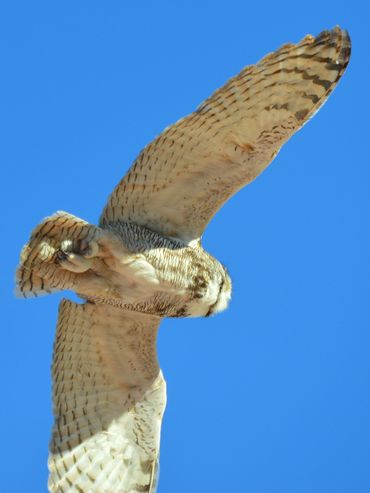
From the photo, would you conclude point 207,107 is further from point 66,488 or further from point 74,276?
A: point 66,488

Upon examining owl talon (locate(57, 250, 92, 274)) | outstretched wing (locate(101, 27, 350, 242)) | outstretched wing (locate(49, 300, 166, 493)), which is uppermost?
outstretched wing (locate(101, 27, 350, 242))

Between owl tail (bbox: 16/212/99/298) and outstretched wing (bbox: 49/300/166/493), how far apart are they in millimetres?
866

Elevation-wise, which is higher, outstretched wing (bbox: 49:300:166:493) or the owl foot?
the owl foot

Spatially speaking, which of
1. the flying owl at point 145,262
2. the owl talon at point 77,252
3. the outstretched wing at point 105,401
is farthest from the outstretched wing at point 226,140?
the outstretched wing at point 105,401

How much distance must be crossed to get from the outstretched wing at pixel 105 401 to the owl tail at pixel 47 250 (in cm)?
87

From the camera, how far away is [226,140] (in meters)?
6.70

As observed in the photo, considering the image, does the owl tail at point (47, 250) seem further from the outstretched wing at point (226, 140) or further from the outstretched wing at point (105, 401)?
the outstretched wing at point (105, 401)

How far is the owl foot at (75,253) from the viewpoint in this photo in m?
6.81

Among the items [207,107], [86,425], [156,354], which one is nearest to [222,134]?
[207,107]

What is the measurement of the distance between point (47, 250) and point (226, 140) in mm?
1472

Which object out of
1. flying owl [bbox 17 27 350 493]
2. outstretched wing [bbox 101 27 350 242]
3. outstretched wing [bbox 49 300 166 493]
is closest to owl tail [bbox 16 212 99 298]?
flying owl [bbox 17 27 350 493]

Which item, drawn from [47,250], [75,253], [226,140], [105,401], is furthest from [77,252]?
[105,401]

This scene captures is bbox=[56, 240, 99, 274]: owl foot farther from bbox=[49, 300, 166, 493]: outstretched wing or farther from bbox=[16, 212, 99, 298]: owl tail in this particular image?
bbox=[49, 300, 166, 493]: outstretched wing

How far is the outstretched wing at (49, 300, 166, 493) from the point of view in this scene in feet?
26.0
